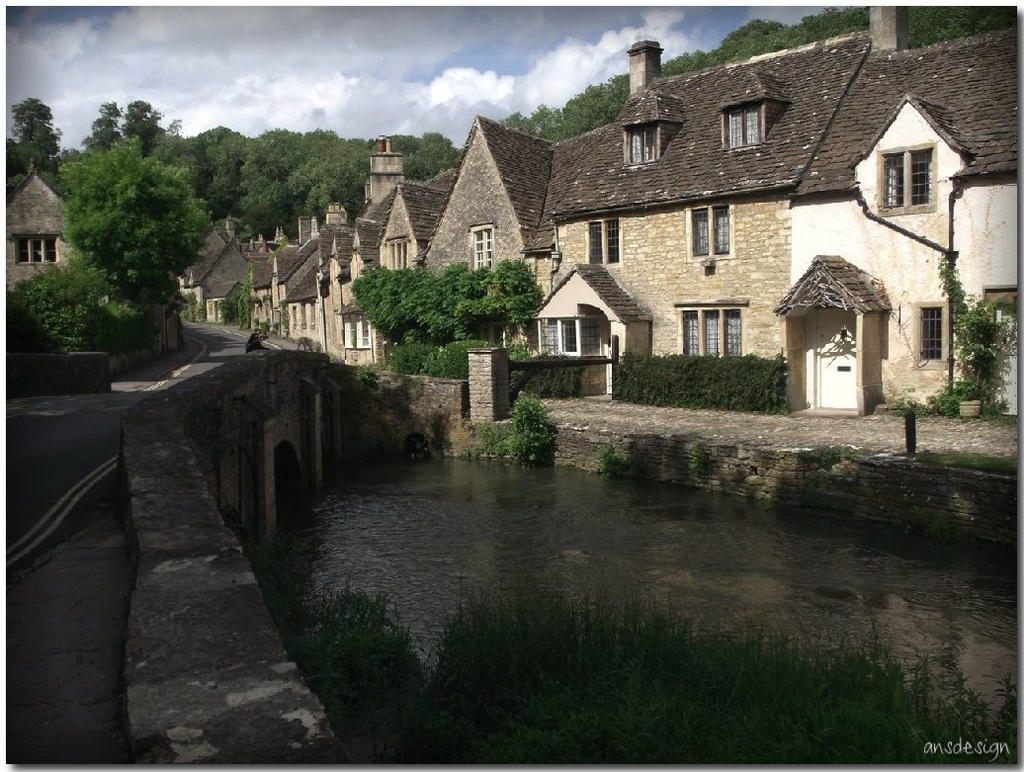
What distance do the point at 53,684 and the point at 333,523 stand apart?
522 inches

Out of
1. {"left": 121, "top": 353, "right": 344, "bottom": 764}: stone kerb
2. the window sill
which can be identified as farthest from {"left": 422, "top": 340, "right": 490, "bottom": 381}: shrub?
{"left": 121, "top": 353, "right": 344, "bottom": 764}: stone kerb

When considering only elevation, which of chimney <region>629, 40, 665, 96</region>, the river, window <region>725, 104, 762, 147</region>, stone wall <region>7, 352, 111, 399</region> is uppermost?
chimney <region>629, 40, 665, 96</region>

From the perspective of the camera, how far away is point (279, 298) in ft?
227

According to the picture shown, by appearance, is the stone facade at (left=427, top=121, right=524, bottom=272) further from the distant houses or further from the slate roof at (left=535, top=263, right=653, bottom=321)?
the slate roof at (left=535, top=263, right=653, bottom=321)

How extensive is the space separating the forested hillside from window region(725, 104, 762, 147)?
1.95 meters

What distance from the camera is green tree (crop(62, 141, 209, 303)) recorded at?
37.7 m

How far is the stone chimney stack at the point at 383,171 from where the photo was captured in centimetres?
4809

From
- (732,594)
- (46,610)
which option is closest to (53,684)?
(46,610)

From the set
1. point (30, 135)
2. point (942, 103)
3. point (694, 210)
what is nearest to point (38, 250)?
point (694, 210)

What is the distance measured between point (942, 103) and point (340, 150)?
58321 mm

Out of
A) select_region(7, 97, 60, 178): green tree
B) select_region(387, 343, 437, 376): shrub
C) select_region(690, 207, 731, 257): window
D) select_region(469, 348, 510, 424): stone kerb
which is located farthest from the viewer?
select_region(387, 343, 437, 376): shrub

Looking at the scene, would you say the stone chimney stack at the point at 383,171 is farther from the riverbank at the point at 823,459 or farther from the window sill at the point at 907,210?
the window sill at the point at 907,210

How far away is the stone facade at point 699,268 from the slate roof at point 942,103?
1.83 metres

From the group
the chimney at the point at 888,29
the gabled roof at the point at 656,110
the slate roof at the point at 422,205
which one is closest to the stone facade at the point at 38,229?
the slate roof at the point at 422,205
